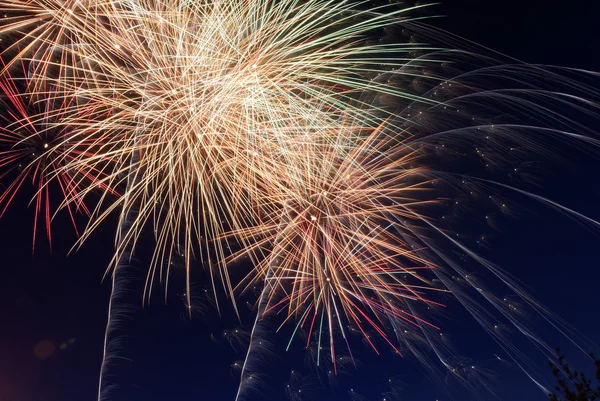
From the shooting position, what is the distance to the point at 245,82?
38.8ft

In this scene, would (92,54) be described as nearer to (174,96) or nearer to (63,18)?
(63,18)

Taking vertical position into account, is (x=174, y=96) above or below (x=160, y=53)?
below

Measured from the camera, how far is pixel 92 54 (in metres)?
11.0

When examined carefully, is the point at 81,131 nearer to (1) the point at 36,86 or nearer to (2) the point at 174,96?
(1) the point at 36,86

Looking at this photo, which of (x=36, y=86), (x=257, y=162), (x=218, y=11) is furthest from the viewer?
(x=257, y=162)

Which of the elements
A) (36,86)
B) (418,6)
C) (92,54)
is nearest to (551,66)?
(418,6)

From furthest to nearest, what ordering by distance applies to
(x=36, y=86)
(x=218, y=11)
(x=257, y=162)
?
(x=257, y=162)
(x=218, y=11)
(x=36, y=86)

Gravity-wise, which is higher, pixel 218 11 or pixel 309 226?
pixel 218 11

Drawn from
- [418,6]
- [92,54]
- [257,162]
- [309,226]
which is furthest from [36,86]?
[418,6]

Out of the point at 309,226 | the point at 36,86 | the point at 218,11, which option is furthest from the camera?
the point at 309,226

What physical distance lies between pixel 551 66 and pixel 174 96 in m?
9.38

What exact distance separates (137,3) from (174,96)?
7.39 ft

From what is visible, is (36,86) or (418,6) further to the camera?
(418,6)

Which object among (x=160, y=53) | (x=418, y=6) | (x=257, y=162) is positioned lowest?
(x=257, y=162)
